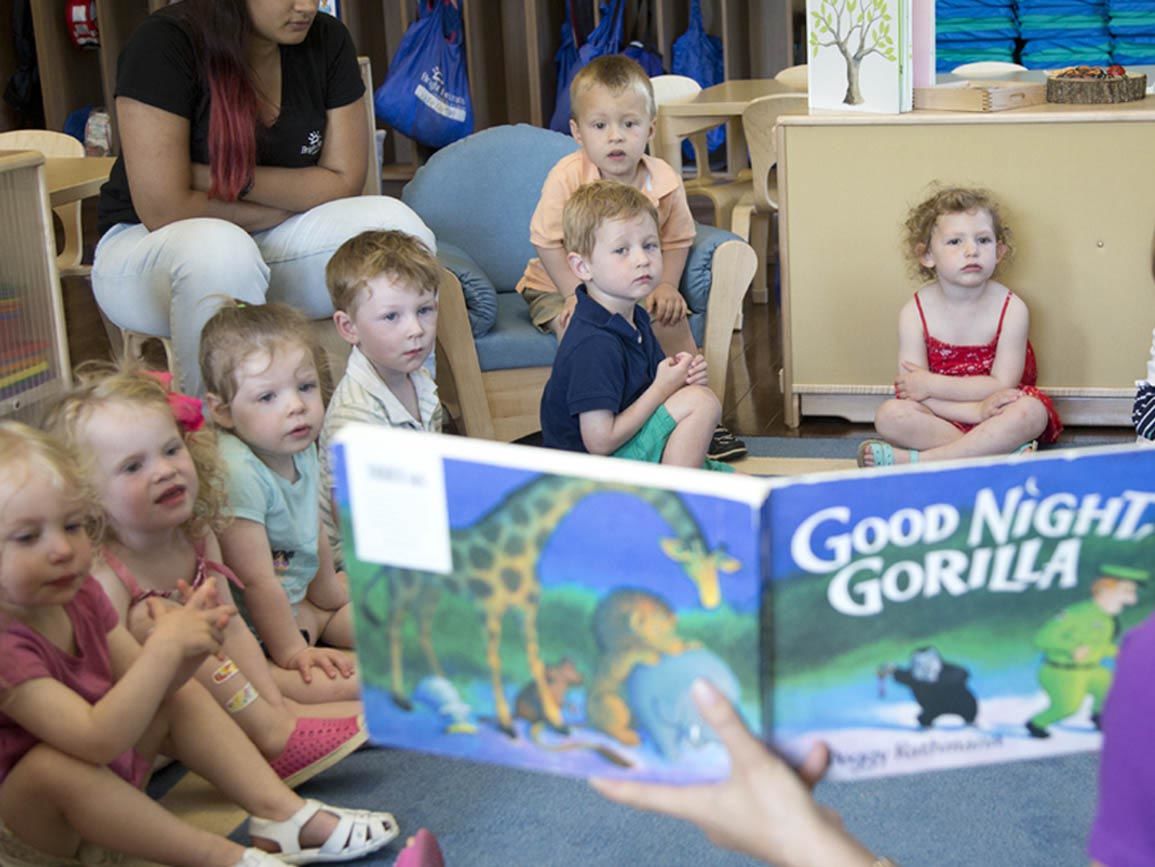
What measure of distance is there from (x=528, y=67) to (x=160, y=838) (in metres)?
4.86

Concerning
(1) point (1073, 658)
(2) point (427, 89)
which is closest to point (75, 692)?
(1) point (1073, 658)

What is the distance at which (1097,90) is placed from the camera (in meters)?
3.09

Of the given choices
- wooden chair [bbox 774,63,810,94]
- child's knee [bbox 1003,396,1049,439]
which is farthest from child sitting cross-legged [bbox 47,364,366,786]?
wooden chair [bbox 774,63,810,94]

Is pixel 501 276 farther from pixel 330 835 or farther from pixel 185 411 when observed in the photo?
pixel 330 835

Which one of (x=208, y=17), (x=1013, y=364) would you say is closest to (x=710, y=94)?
(x=1013, y=364)

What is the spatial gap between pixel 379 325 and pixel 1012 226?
1.43 meters

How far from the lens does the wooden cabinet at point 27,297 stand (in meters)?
2.21

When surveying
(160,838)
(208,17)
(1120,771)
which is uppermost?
(208,17)

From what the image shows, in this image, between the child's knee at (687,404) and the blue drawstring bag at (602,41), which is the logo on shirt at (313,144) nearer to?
the child's knee at (687,404)

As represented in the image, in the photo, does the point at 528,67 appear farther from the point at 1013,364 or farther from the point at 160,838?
the point at 160,838

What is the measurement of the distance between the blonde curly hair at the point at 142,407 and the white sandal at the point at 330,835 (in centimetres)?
40

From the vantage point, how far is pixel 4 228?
7.31 ft

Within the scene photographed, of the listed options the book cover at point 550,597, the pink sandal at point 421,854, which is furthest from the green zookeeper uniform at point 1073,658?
the pink sandal at point 421,854

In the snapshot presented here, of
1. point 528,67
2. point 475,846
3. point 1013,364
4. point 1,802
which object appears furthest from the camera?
point 528,67
